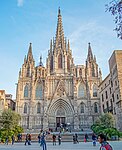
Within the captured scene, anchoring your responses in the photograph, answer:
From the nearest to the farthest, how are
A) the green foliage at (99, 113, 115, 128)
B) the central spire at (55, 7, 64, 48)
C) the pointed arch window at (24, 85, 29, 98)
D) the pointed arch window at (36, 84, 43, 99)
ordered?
1. the green foliage at (99, 113, 115, 128)
2. the pointed arch window at (36, 84, 43, 99)
3. the pointed arch window at (24, 85, 29, 98)
4. the central spire at (55, 7, 64, 48)

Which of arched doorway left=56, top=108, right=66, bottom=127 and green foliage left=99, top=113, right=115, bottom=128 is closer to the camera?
green foliage left=99, top=113, right=115, bottom=128

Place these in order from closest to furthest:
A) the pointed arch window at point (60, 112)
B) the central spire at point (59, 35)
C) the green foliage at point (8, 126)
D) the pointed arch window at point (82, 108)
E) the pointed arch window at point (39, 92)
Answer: the green foliage at point (8, 126), the pointed arch window at point (82, 108), the pointed arch window at point (60, 112), the pointed arch window at point (39, 92), the central spire at point (59, 35)

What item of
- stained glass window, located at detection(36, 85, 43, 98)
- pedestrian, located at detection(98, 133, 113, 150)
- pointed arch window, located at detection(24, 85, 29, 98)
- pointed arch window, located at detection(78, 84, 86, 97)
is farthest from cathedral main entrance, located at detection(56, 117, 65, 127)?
pedestrian, located at detection(98, 133, 113, 150)

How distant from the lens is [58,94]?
152ft

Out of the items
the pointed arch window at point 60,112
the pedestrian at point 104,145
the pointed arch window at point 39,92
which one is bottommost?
the pedestrian at point 104,145

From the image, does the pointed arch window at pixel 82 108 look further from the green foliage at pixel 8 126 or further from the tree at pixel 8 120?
the tree at pixel 8 120

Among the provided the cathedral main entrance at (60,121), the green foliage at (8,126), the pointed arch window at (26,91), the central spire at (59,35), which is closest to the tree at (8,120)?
the green foliage at (8,126)

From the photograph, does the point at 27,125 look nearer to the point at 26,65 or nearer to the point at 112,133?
the point at 26,65

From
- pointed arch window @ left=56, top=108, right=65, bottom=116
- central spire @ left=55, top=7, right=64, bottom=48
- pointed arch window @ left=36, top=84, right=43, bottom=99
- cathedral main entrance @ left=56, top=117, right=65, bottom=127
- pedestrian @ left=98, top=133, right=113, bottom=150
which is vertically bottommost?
cathedral main entrance @ left=56, top=117, right=65, bottom=127

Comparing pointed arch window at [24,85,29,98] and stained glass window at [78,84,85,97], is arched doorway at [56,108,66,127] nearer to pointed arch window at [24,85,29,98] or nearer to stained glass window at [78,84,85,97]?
stained glass window at [78,84,85,97]

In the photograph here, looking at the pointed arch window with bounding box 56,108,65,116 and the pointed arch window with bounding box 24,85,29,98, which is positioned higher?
the pointed arch window with bounding box 24,85,29,98

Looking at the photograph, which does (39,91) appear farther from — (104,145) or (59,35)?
(104,145)

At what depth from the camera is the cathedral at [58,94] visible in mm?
44113

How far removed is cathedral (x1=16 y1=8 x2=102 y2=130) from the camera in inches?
1737
